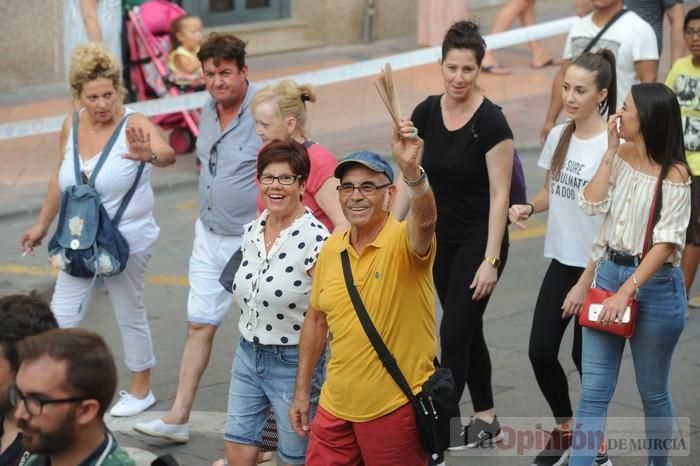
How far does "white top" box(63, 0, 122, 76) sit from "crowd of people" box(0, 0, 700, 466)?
5.44 metres

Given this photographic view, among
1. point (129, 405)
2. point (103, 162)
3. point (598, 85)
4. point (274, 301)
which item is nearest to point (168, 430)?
point (129, 405)

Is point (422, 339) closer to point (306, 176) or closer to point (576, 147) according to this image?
point (306, 176)

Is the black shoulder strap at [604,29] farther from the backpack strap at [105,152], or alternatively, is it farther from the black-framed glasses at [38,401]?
the black-framed glasses at [38,401]

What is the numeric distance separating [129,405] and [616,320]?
2.88 m

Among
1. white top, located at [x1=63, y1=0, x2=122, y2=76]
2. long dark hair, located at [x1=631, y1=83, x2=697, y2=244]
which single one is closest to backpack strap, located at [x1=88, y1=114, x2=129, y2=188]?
long dark hair, located at [x1=631, y1=83, x2=697, y2=244]

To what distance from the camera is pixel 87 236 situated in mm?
7156

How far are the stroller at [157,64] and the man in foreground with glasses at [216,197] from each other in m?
5.45

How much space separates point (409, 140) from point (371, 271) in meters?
0.62

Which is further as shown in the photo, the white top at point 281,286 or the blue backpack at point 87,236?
the blue backpack at point 87,236

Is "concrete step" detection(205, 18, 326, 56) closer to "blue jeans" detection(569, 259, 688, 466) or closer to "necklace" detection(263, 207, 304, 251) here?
"necklace" detection(263, 207, 304, 251)

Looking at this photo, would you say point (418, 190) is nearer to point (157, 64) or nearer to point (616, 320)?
point (616, 320)

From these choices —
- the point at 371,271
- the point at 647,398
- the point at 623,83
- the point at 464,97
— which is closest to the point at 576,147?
the point at 464,97

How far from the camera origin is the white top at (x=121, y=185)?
7277 mm

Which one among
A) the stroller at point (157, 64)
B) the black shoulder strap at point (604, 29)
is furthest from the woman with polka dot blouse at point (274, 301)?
the stroller at point (157, 64)
